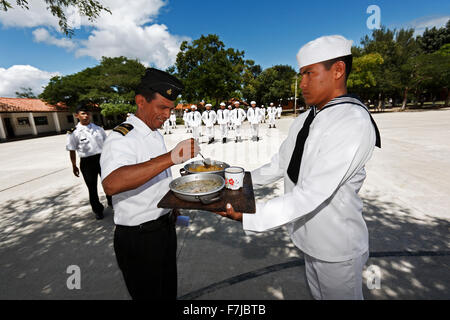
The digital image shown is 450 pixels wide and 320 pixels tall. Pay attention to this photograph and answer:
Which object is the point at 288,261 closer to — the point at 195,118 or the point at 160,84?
the point at 160,84

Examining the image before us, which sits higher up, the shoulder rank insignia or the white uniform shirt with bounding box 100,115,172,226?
the shoulder rank insignia

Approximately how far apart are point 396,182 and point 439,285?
3638 millimetres

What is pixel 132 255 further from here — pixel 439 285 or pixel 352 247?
pixel 439 285

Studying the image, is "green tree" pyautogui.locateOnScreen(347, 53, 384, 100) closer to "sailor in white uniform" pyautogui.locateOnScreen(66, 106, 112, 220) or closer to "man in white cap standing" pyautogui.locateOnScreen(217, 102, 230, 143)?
"man in white cap standing" pyautogui.locateOnScreen(217, 102, 230, 143)

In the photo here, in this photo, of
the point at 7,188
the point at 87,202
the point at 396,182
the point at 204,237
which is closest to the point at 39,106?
the point at 7,188

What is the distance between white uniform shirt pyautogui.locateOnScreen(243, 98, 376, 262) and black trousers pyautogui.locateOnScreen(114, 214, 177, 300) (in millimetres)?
→ 863

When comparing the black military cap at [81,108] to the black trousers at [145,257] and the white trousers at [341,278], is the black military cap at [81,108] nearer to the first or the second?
the black trousers at [145,257]

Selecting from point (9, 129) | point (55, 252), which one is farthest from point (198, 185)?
point (9, 129)

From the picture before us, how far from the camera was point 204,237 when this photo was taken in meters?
3.42

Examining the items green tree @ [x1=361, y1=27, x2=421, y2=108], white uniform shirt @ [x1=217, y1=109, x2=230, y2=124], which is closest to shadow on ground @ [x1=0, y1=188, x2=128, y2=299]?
white uniform shirt @ [x1=217, y1=109, x2=230, y2=124]

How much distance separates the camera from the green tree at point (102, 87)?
28.3 meters

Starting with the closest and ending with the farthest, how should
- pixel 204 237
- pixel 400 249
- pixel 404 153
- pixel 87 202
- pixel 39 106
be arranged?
pixel 400 249 < pixel 204 237 < pixel 87 202 < pixel 404 153 < pixel 39 106

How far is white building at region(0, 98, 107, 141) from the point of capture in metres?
25.1
